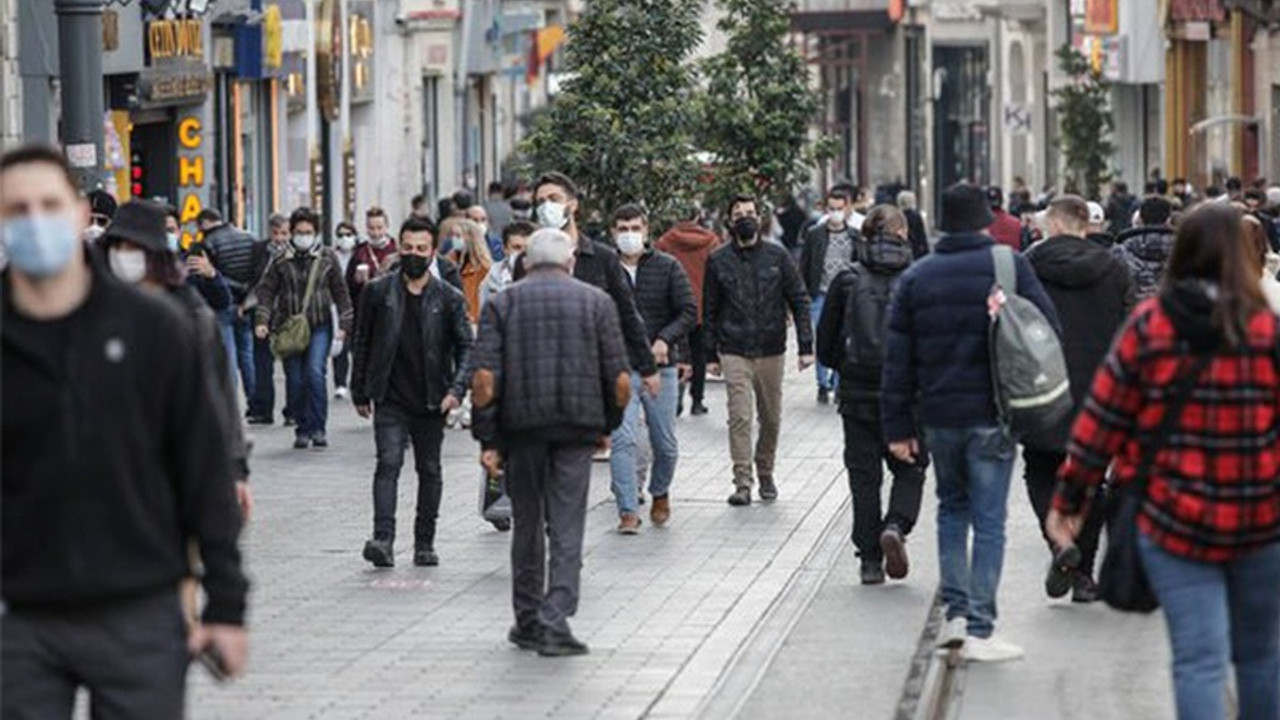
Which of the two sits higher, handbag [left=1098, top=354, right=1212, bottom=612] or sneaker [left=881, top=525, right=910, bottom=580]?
handbag [left=1098, top=354, right=1212, bottom=612]

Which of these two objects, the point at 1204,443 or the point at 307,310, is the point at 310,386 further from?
the point at 1204,443

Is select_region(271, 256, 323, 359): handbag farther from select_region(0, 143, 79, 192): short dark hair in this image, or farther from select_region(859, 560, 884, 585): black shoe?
select_region(0, 143, 79, 192): short dark hair

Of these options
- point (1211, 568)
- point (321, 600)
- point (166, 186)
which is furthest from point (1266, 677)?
point (166, 186)

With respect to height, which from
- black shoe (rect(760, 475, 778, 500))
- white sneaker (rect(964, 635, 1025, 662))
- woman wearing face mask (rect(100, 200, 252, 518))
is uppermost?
woman wearing face mask (rect(100, 200, 252, 518))

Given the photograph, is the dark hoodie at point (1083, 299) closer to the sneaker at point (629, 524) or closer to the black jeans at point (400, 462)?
the black jeans at point (400, 462)

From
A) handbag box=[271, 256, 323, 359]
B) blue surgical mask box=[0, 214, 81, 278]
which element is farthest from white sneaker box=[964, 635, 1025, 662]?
handbag box=[271, 256, 323, 359]

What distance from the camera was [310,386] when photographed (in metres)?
26.5

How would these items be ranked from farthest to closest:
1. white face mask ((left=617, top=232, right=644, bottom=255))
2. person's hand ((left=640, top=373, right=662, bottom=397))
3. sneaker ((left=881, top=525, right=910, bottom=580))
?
white face mask ((left=617, top=232, right=644, bottom=255)), person's hand ((left=640, top=373, right=662, bottom=397)), sneaker ((left=881, top=525, right=910, bottom=580))

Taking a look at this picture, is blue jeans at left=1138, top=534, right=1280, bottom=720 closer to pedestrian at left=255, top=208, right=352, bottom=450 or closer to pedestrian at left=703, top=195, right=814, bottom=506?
pedestrian at left=703, top=195, right=814, bottom=506

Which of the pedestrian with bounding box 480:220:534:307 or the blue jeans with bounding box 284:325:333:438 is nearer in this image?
the pedestrian with bounding box 480:220:534:307

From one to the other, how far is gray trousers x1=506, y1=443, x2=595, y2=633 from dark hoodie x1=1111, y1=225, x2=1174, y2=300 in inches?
215

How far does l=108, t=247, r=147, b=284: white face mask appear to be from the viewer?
12.0 metres

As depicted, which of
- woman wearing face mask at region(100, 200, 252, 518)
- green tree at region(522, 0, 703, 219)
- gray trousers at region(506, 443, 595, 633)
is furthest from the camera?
green tree at region(522, 0, 703, 219)

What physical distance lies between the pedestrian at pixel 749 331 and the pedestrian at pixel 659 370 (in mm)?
315
